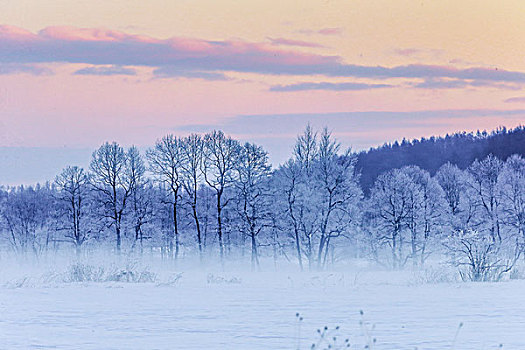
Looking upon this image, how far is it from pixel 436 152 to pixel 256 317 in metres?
139

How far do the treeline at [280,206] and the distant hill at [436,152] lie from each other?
4901 centimetres

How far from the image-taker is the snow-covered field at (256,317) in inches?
564

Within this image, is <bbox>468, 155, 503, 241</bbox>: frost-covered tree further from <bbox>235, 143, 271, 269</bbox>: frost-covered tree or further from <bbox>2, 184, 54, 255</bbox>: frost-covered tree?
<bbox>2, 184, 54, 255</bbox>: frost-covered tree

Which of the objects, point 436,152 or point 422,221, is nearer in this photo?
point 422,221

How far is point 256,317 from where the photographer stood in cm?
1861

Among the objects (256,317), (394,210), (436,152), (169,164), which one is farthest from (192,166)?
(436,152)

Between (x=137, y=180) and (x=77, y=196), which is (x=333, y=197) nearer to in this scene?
(x=137, y=180)

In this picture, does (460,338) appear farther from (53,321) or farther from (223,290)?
(223,290)

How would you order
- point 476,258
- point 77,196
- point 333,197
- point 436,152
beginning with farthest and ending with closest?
point 436,152 → point 77,196 → point 333,197 → point 476,258

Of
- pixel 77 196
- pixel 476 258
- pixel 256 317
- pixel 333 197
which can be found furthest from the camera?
pixel 77 196

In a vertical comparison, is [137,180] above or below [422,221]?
above

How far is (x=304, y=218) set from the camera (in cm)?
6141

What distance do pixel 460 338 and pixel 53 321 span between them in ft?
32.3

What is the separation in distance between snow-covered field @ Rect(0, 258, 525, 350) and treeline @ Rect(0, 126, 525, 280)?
3293 cm
